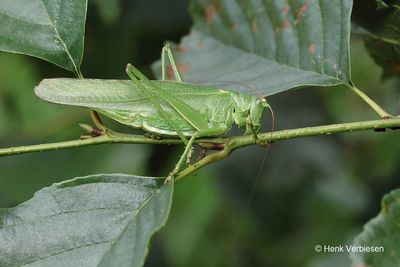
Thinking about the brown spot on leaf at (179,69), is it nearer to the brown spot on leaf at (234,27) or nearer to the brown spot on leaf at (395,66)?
the brown spot on leaf at (234,27)

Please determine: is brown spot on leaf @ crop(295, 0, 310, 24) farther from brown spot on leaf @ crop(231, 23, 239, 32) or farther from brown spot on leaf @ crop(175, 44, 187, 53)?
brown spot on leaf @ crop(175, 44, 187, 53)

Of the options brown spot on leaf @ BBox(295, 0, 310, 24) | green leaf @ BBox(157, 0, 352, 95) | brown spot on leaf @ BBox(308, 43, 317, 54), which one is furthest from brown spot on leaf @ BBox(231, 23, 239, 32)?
brown spot on leaf @ BBox(308, 43, 317, 54)

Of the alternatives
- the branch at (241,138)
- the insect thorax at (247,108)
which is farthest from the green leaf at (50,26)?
the insect thorax at (247,108)

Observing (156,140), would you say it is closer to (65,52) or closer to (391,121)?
(65,52)

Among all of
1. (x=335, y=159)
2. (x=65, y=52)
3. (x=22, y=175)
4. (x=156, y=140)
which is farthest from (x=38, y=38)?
(x=335, y=159)

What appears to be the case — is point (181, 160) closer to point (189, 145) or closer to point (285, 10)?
point (189, 145)
